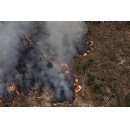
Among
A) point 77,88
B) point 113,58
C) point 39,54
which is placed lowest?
point 77,88

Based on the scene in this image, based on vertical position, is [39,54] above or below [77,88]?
above

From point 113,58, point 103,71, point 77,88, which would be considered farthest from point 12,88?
point 113,58

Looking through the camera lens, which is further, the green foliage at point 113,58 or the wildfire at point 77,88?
the green foliage at point 113,58

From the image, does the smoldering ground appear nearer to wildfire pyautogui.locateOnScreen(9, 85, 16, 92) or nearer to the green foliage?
wildfire pyautogui.locateOnScreen(9, 85, 16, 92)

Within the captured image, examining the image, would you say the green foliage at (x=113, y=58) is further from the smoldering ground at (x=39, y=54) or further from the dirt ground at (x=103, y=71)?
the smoldering ground at (x=39, y=54)

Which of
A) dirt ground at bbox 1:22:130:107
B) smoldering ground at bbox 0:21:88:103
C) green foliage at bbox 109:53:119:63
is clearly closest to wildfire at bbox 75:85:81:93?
dirt ground at bbox 1:22:130:107

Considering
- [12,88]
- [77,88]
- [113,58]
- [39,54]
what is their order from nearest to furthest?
[12,88]
[77,88]
[39,54]
[113,58]

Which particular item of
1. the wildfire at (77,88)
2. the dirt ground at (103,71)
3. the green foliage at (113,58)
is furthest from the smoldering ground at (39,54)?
the green foliage at (113,58)

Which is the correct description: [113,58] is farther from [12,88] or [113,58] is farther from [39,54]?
[12,88]
